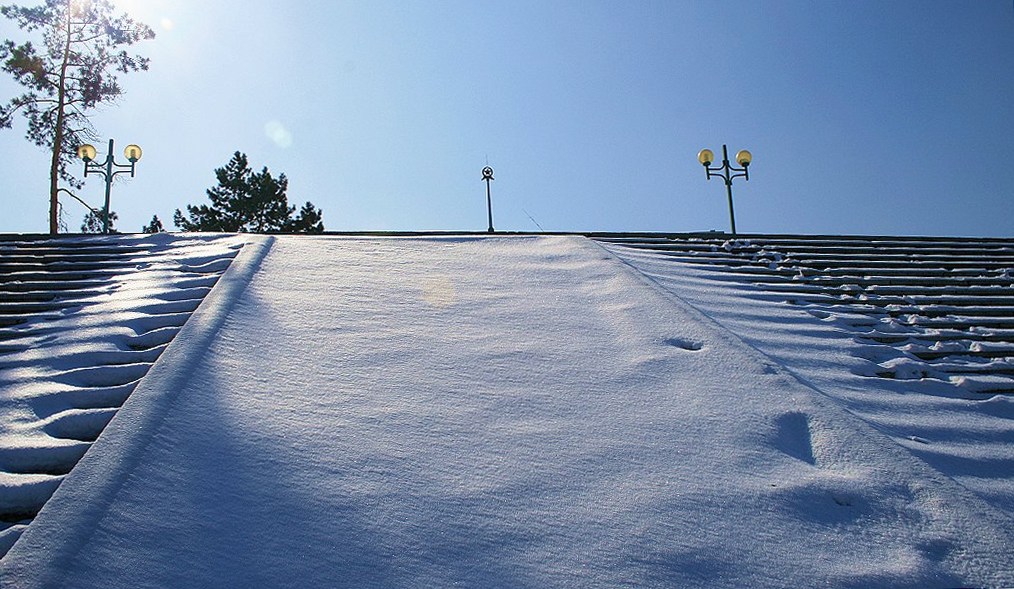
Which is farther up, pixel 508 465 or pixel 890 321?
pixel 890 321

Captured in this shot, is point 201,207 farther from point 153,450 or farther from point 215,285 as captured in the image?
point 153,450

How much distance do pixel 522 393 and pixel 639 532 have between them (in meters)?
0.78

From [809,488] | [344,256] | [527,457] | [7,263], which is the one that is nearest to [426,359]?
[527,457]

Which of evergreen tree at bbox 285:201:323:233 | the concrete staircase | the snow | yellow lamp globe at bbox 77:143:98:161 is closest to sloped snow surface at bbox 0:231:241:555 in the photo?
the snow

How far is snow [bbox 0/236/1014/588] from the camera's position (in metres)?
1.46

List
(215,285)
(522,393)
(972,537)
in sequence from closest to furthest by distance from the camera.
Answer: (972,537) < (522,393) < (215,285)

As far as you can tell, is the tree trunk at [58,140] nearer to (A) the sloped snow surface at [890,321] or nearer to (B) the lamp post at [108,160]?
(B) the lamp post at [108,160]

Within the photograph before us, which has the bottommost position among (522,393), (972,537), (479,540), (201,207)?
(972,537)

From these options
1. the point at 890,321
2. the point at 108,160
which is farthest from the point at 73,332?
the point at 108,160

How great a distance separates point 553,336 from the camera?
2.83 metres

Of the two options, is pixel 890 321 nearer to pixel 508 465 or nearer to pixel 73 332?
pixel 508 465

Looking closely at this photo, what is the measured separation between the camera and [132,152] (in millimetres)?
12719

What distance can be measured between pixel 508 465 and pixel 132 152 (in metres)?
13.5

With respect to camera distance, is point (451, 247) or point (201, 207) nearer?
point (451, 247)
